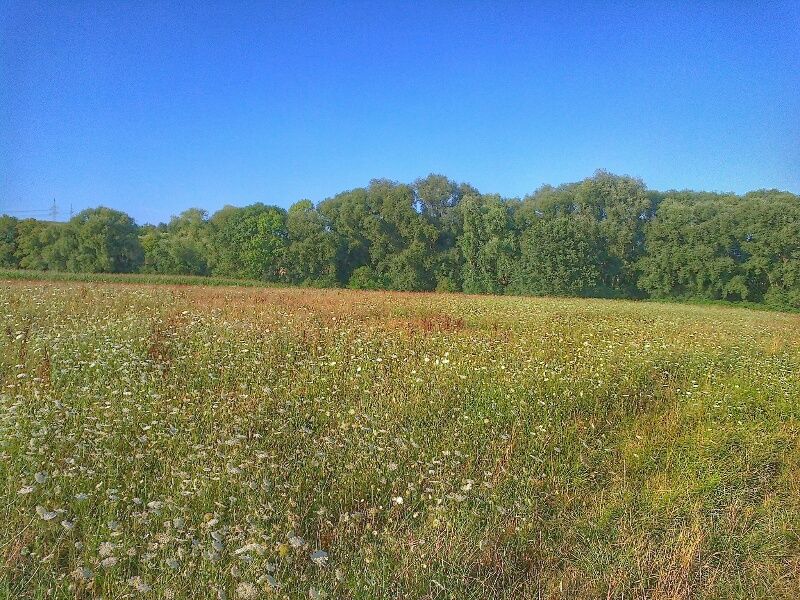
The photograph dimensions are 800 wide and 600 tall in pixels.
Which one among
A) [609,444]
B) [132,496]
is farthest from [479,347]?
[132,496]

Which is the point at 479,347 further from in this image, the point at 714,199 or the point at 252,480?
the point at 714,199

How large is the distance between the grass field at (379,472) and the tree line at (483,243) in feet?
135

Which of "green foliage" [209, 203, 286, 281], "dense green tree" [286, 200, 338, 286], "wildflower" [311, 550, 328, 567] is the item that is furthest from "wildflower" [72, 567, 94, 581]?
"green foliage" [209, 203, 286, 281]

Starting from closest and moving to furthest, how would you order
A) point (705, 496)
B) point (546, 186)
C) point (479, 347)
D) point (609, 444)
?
point (705, 496), point (609, 444), point (479, 347), point (546, 186)

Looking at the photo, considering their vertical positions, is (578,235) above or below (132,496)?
above

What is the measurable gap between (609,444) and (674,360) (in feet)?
14.8

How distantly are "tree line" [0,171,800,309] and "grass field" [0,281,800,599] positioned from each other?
135 feet

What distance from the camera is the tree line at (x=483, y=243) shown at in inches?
1816

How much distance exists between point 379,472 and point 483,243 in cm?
4870

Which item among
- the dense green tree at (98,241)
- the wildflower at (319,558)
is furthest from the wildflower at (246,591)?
the dense green tree at (98,241)

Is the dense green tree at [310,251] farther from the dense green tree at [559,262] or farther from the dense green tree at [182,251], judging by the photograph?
the dense green tree at [559,262]

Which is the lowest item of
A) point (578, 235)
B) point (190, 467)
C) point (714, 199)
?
point (190, 467)

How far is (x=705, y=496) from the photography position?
4.54 metres

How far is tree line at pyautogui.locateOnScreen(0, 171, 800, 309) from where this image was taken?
151ft
